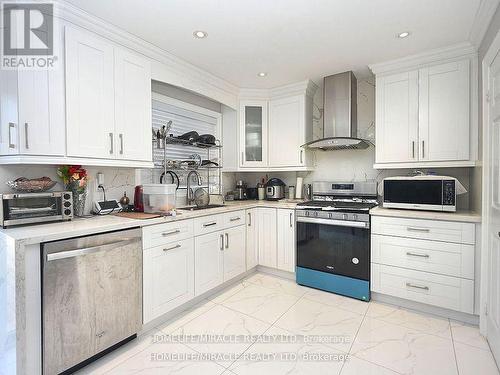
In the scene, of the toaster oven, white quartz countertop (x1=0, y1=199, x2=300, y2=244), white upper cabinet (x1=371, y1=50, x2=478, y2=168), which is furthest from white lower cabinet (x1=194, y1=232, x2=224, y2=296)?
white upper cabinet (x1=371, y1=50, x2=478, y2=168)

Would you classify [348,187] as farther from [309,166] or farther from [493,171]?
[493,171]

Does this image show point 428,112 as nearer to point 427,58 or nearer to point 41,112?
point 427,58

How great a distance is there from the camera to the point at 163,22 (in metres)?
1.99

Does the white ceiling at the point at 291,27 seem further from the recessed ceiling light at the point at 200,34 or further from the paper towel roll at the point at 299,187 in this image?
the paper towel roll at the point at 299,187

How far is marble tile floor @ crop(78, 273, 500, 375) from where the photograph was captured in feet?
5.46

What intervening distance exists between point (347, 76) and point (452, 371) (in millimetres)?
2785

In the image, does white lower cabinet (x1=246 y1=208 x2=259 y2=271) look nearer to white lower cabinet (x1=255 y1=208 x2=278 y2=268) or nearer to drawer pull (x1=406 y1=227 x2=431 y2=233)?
white lower cabinet (x1=255 y1=208 x2=278 y2=268)

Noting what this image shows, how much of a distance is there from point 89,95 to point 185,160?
1.19 metres

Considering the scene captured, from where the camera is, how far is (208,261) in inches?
102

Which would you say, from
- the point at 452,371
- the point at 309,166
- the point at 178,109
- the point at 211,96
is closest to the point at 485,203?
the point at 452,371

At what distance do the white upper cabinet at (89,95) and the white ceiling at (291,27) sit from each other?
248 millimetres

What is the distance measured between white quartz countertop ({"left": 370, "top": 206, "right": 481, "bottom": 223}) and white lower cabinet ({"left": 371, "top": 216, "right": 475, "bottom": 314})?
0.17 feet

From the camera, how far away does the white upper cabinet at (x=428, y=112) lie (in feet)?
7.64

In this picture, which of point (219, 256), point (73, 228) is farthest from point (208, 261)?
point (73, 228)
